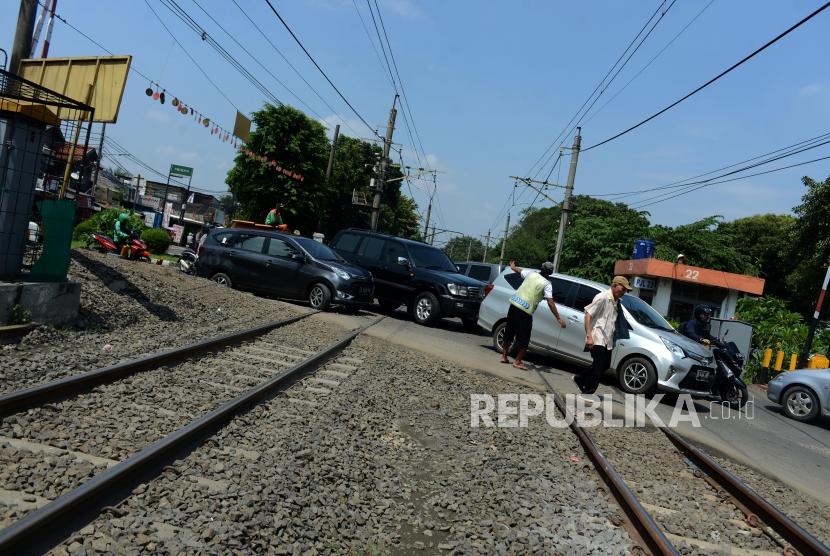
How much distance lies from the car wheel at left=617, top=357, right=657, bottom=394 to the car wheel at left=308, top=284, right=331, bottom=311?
6612 millimetres

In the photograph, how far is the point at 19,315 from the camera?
770 cm

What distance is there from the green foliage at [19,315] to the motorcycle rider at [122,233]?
8.65 metres

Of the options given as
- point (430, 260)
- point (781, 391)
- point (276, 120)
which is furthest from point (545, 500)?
point (276, 120)

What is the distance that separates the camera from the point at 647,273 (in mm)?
28734

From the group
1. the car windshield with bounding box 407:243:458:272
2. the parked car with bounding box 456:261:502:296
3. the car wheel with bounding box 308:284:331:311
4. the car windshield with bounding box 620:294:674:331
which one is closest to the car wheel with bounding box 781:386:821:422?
the car windshield with bounding box 620:294:674:331

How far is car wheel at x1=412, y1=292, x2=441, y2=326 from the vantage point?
15.6 meters

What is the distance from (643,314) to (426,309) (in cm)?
584

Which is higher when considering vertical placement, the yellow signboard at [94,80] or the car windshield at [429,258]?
the yellow signboard at [94,80]

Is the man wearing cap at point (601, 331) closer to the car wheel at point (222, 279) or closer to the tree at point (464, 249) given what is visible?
the car wheel at point (222, 279)

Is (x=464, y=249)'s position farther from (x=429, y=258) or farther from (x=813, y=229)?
(x=429, y=258)

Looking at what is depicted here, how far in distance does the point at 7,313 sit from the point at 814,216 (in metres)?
31.0

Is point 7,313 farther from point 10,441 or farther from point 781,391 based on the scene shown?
point 781,391

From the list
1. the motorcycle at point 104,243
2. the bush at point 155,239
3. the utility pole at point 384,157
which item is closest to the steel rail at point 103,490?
the motorcycle at point 104,243

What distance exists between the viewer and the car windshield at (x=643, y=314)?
11.0 metres
